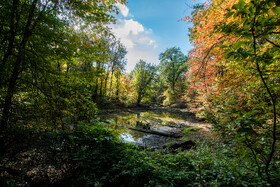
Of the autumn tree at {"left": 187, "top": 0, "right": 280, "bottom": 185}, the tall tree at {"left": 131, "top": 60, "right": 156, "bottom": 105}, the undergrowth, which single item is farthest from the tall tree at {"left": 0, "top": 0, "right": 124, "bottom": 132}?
the tall tree at {"left": 131, "top": 60, "right": 156, "bottom": 105}

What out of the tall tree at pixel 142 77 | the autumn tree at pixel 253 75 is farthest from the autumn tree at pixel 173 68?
the autumn tree at pixel 253 75

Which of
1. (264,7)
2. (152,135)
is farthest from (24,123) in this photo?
(152,135)

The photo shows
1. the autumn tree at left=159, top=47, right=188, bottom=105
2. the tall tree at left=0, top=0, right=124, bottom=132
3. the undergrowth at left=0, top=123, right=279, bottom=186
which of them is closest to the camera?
the undergrowth at left=0, top=123, right=279, bottom=186

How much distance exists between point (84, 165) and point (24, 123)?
5.76 feet

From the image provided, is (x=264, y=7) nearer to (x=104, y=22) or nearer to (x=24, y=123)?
(x=104, y=22)

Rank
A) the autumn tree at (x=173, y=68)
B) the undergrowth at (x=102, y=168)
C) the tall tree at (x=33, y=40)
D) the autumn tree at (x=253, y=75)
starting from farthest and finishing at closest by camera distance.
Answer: the autumn tree at (x=173, y=68)
the tall tree at (x=33, y=40)
the undergrowth at (x=102, y=168)
the autumn tree at (x=253, y=75)

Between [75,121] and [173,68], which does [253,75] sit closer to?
[75,121]

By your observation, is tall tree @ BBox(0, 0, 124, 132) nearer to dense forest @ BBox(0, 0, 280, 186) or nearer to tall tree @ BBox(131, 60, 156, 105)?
dense forest @ BBox(0, 0, 280, 186)

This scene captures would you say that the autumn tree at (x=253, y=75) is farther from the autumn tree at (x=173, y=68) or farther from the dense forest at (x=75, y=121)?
the autumn tree at (x=173, y=68)

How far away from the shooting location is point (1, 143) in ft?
8.87

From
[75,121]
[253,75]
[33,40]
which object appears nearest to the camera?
[253,75]

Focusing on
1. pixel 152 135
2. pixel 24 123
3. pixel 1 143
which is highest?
pixel 24 123

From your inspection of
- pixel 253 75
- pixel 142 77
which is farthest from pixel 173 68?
pixel 253 75

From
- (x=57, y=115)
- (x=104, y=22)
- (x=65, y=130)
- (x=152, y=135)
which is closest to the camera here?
(x=57, y=115)
